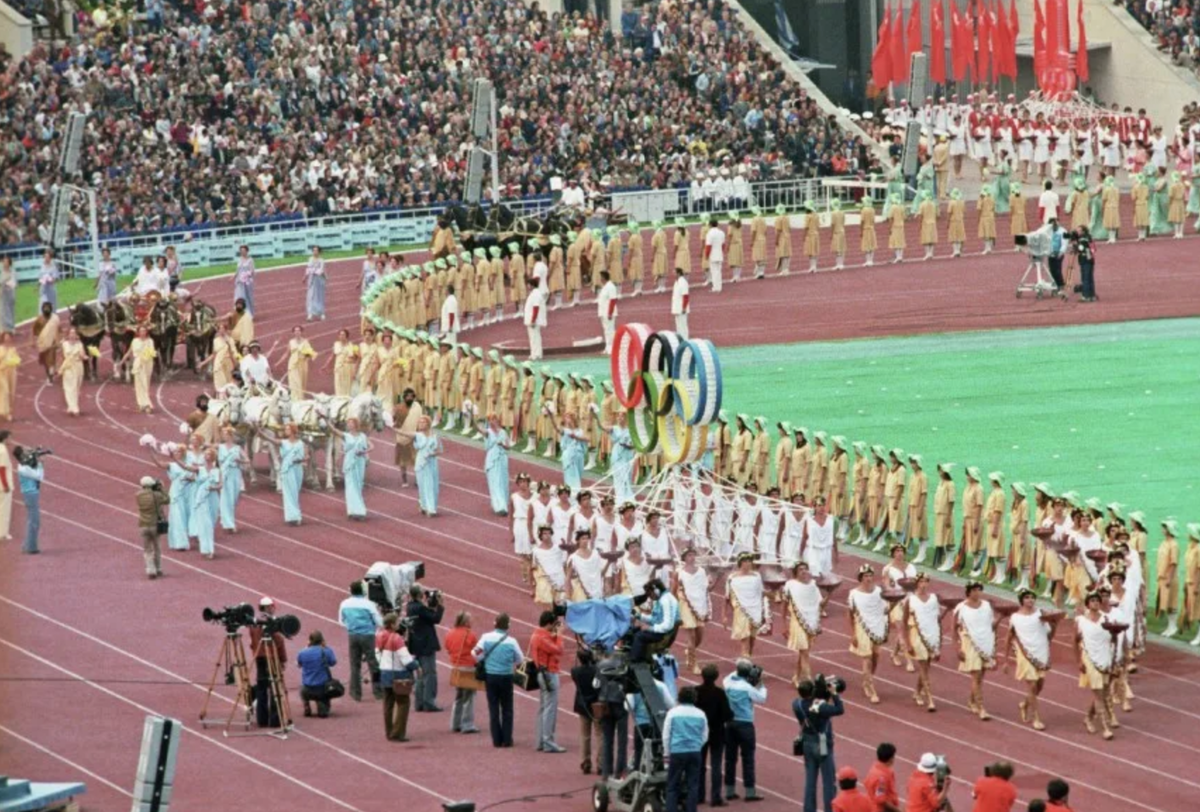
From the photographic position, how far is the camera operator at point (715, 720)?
68.7 ft

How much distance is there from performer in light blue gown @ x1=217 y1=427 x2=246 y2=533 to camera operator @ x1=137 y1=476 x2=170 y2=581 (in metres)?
1.63

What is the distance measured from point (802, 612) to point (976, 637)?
5.58 feet

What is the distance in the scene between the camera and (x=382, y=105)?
54.5 metres

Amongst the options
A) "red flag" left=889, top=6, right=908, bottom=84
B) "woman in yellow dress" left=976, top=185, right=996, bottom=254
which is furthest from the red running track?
"red flag" left=889, top=6, right=908, bottom=84

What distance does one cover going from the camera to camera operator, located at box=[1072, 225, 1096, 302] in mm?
42969

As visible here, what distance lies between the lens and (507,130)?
5538 centimetres

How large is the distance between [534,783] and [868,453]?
9.51 meters

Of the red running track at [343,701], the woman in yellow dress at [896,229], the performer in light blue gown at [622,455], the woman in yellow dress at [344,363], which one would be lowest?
the red running track at [343,701]

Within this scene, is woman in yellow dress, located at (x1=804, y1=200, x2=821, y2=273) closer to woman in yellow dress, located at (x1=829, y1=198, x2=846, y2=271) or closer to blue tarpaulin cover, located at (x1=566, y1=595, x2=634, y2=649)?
woman in yellow dress, located at (x1=829, y1=198, x2=846, y2=271)

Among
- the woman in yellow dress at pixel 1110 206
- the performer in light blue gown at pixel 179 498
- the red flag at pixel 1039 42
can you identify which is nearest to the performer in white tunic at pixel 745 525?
the performer in light blue gown at pixel 179 498

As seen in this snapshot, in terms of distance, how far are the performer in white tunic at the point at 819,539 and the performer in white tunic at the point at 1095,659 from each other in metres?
4.71

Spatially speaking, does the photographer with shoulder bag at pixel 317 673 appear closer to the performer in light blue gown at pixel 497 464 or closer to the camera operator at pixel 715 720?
the camera operator at pixel 715 720

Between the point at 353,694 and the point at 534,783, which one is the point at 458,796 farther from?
the point at 353,694

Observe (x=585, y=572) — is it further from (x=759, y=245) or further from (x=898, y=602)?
(x=759, y=245)
